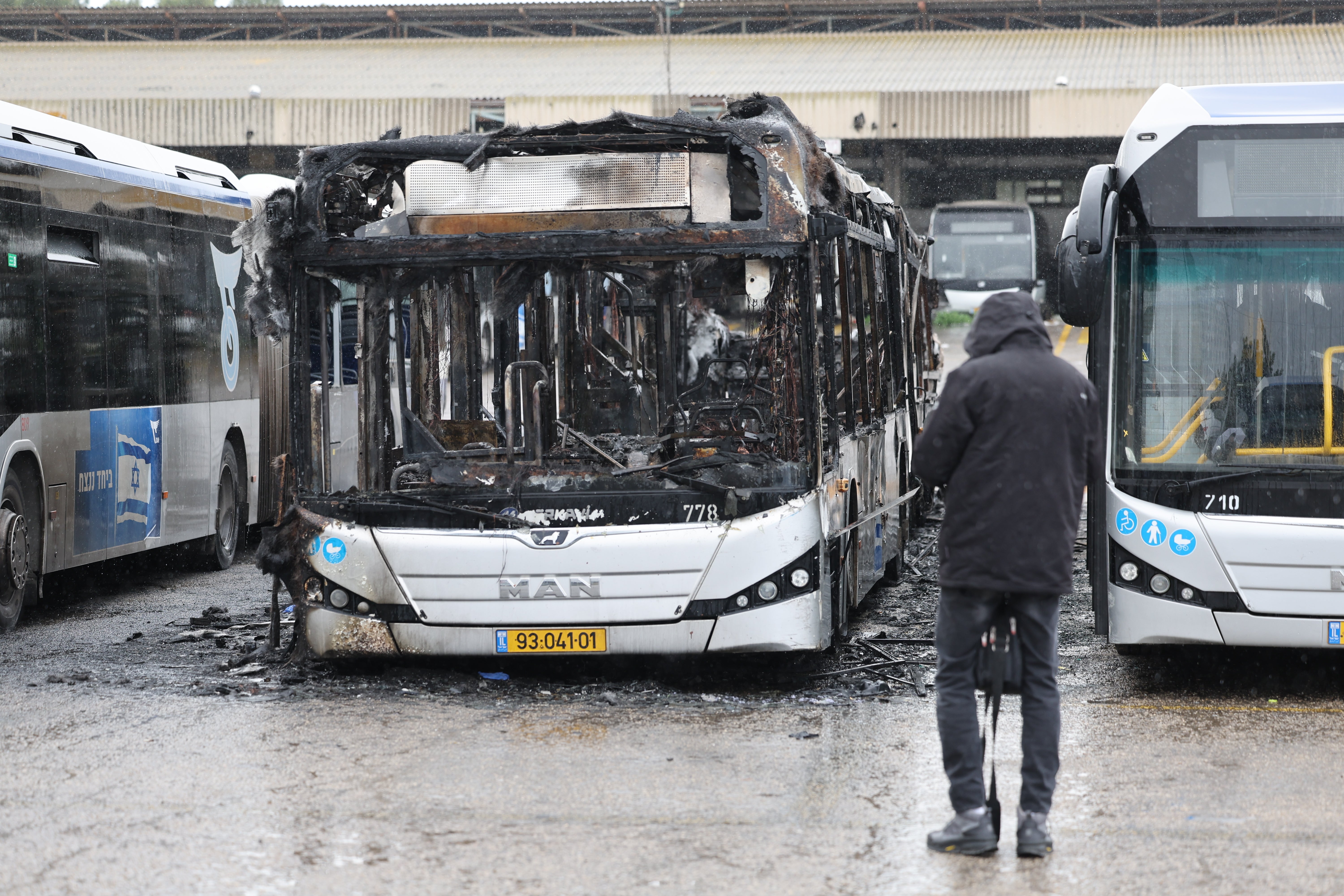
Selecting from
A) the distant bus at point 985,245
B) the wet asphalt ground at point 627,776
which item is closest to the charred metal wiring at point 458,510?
the wet asphalt ground at point 627,776

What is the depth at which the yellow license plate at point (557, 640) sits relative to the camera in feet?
27.8

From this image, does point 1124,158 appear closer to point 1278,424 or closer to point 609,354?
point 1278,424

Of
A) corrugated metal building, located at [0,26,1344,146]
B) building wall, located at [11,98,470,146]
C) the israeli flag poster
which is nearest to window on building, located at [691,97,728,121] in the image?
corrugated metal building, located at [0,26,1344,146]

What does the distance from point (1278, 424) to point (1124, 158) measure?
5.14 feet

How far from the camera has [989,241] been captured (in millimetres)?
39438

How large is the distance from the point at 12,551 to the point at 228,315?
4.48 m

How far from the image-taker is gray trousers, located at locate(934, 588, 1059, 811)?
5.66 meters

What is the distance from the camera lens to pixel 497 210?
8734 mm

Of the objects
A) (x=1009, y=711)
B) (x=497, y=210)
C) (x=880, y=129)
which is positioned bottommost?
(x=1009, y=711)

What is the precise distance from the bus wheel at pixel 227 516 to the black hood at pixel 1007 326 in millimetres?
10385

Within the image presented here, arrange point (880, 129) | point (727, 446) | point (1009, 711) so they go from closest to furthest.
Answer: point (1009, 711) < point (727, 446) < point (880, 129)

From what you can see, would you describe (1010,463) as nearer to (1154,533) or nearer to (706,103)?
(1154,533)

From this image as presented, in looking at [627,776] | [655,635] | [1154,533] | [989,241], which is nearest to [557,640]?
[655,635]

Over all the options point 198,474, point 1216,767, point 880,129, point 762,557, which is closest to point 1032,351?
point 1216,767
